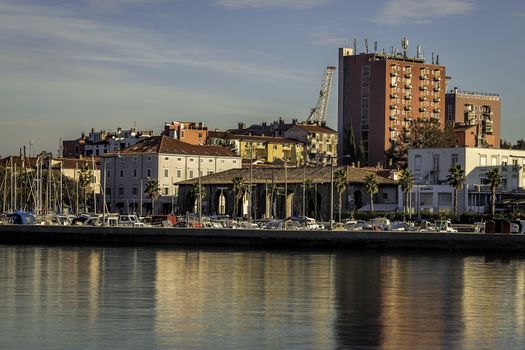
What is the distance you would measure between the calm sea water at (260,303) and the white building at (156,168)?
81.8 meters

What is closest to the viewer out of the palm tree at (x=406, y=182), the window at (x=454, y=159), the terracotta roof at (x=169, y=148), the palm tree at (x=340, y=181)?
the palm tree at (x=406, y=182)

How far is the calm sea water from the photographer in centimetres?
4109

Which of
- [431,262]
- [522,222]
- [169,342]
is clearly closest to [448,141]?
[522,222]

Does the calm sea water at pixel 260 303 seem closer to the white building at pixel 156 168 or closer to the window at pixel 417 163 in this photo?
the window at pixel 417 163

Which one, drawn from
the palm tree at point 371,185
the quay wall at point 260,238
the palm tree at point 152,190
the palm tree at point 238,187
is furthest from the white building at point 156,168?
the quay wall at point 260,238

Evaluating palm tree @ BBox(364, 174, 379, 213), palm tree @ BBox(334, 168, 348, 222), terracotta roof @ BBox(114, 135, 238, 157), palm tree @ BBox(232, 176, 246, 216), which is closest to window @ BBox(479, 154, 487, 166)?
palm tree @ BBox(364, 174, 379, 213)

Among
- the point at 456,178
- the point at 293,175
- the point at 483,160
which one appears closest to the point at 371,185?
the point at 456,178

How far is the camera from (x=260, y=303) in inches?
2084

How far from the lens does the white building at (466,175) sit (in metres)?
137

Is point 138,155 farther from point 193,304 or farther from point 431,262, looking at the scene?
point 193,304

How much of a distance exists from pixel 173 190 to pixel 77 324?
409ft

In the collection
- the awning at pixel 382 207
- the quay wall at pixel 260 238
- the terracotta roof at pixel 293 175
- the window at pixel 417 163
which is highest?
the window at pixel 417 163

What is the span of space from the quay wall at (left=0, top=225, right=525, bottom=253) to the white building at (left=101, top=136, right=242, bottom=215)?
161 ft

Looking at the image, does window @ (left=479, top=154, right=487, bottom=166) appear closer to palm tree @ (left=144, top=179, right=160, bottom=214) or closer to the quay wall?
the quay wall
